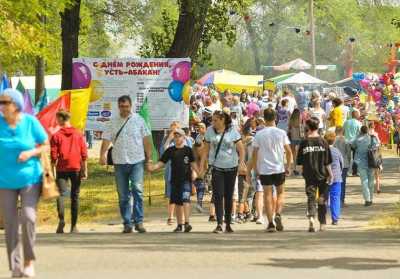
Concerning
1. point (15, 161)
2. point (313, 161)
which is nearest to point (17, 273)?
point (15, 161)

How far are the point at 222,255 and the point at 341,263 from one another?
136cm

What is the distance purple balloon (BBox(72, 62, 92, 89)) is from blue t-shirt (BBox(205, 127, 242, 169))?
9.78 metres

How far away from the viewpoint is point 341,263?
12.1 meters

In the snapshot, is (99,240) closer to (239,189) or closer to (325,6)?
(239,189)

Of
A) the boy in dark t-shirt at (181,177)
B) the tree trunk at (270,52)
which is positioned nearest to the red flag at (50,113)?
the boy in dark t-shirt at (181,177)

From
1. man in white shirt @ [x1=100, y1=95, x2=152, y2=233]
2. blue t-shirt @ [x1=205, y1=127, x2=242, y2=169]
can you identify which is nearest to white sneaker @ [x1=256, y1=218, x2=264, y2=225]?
blue t-shirt @ [x1=205, y1=127, x2=242, y2=169]

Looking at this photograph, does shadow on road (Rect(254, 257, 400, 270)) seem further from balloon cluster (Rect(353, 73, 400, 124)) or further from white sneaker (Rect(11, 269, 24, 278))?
balloon cluster (Rect(353, 73, 400, 124))

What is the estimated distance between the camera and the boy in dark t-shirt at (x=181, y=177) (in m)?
16.9

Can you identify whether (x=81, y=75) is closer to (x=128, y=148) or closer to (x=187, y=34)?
(x=187, y=34)

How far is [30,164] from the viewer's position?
10867 mm

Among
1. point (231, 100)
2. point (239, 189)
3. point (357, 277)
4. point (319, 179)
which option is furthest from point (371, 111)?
point (357, 277)

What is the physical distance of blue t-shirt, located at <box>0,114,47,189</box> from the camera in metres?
10.8

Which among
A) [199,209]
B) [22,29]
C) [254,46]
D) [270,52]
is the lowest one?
[199,209]

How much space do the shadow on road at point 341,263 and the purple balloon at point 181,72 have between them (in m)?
14.1
